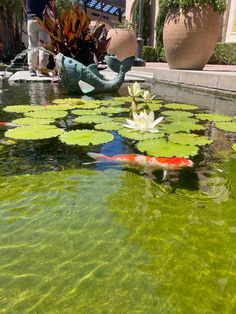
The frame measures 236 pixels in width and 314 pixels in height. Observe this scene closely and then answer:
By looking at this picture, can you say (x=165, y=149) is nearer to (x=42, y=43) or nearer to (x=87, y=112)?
(x=87, y=112)

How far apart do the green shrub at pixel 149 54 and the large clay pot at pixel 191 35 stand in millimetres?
9594

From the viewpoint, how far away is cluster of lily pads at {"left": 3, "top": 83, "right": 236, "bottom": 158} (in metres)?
1.82

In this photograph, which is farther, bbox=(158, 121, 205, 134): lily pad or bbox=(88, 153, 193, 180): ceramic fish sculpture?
bbox=(158, 121, 205, 134): lily pad

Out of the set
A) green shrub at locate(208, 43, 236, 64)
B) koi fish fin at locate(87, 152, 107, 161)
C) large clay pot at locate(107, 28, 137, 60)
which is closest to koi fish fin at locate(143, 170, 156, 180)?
koi fish fin at locate(87, 152, 107, 161)

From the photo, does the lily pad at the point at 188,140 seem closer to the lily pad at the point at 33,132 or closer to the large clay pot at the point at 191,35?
the lily pad at the point at 33,132

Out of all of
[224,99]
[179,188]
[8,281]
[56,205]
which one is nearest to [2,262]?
[8,281]

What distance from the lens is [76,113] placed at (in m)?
2.70

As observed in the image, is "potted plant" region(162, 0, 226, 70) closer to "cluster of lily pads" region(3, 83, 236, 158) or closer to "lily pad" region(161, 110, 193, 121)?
"cluster of lily pads" region(3, 83, 236, 158)

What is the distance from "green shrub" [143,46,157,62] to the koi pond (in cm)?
1439

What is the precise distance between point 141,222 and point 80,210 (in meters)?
0.23

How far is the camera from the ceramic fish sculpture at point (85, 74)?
371 centimetres

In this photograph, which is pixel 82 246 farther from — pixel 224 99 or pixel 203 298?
pixel 224 99

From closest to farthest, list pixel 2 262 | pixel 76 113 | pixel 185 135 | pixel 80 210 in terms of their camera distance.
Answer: pixel 2 262, pixel 80 210, pixel 185 135, pixel 76 113

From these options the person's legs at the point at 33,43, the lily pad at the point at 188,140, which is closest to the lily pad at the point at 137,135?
the lily pad at the point at 188,140
